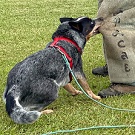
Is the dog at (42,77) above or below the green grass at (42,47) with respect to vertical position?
above

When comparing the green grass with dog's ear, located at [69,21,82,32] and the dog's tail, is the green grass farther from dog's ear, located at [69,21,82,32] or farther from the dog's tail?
dog's ear, located at [69,21,82,32]

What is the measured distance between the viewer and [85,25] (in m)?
4.89

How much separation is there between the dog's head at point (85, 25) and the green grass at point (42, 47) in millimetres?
844

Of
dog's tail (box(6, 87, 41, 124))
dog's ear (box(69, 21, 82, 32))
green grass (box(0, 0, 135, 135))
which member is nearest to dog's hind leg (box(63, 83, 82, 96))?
green grass (box(0, 0, 135, 135))

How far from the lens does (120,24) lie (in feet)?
16.0

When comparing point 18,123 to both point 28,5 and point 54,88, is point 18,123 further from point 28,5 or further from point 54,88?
point 28,5

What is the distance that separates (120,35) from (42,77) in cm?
130

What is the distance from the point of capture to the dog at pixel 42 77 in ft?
12.8

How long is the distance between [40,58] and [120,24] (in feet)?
4.16

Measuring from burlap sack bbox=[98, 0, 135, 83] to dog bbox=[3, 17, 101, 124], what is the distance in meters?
0.42

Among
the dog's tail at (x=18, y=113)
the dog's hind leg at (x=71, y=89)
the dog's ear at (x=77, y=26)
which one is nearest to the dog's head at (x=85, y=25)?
the dog's ear at (x=77, y=26)

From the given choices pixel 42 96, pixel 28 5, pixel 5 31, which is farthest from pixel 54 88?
pixel 28 5

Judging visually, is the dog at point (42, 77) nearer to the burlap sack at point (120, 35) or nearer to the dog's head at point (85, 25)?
the dog's head at point (85, 25)

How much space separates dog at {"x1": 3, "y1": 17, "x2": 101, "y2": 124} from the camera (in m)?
3.91
